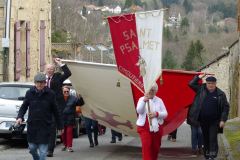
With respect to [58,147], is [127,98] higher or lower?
higher

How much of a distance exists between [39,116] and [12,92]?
7005 mm

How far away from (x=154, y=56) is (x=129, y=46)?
38.2 inches

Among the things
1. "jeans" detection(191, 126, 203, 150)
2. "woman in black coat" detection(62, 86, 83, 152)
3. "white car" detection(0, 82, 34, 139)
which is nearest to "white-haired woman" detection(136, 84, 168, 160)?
"jeans" detection(191, 126, 203, 150)

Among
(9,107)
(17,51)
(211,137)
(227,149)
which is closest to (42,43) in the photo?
(17,51)

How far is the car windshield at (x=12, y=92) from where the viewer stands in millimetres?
18297

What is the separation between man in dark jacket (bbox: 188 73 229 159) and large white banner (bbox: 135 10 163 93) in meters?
1.12

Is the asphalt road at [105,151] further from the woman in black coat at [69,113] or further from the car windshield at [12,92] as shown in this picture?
the car windshield at [12,92]

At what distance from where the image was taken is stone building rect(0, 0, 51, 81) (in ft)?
110

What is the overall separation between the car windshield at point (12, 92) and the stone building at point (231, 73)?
61.2ft

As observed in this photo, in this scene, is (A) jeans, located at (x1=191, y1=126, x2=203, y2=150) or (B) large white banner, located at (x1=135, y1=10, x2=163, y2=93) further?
(A) jeans, located at (x1=191, y1=126, x2=203, y2=150)

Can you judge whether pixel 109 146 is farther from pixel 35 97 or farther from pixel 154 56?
pixel 35 97

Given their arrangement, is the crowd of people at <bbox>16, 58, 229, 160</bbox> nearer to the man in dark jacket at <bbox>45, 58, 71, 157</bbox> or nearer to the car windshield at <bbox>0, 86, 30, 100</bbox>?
the man in dark jacket at <bbox>45, 58, 71, 157</bbox>

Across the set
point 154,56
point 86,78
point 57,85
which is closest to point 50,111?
point 154,56

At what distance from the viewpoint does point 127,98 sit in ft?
53.0
